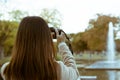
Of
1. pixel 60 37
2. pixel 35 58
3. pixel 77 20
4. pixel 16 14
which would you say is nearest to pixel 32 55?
pixel 35 58

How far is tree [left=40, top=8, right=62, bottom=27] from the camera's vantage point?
4.55m

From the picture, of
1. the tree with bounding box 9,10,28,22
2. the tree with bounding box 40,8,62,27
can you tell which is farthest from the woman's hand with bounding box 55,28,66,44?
the tree with bounding box 9,10,28,22

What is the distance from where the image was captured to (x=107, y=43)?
469 centimetres

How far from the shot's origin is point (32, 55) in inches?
29.1

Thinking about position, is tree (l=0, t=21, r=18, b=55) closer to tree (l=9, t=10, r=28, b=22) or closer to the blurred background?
the blurred background

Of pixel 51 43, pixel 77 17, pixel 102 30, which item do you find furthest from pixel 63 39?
pixel 102 30

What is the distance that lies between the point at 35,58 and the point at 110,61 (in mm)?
4229

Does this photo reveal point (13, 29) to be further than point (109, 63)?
No

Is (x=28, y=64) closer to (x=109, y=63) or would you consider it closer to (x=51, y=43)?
(x=51, y=43)

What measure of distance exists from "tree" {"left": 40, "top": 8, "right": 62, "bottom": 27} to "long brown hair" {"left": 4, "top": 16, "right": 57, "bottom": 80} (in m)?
3.75

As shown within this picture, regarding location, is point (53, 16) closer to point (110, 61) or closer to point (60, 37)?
point (110, 61)

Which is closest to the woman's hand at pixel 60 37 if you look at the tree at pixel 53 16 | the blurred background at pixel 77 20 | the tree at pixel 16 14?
the blurred background at pixel 77 20

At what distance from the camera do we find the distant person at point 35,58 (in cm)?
73

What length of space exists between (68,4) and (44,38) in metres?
3.65
